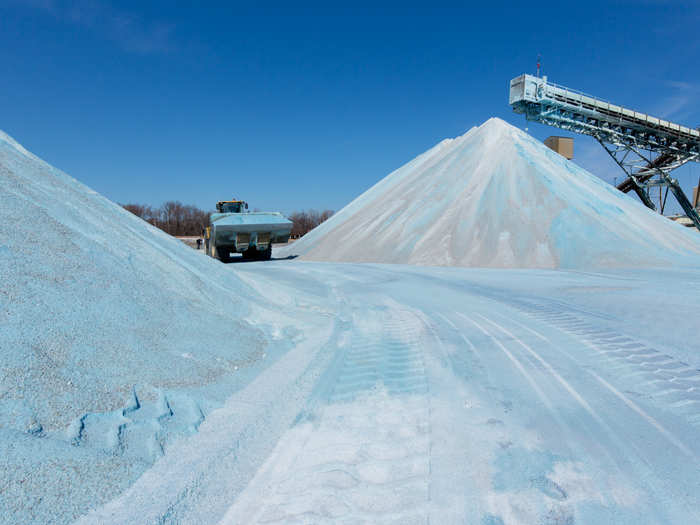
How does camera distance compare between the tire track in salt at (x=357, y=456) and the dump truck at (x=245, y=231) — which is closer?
the tire track in salt at (x=357, y=456)

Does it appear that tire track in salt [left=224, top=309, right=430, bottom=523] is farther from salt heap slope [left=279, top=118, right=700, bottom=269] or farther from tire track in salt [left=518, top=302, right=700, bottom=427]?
salt heap slope [left=279, top=118, right=700, bottom=269]

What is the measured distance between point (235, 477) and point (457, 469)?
115cm

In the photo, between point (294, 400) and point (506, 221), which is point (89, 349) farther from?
point (506, 221)

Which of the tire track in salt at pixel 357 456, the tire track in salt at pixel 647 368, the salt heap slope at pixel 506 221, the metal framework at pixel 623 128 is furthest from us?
the metal framework at pixel 623 128

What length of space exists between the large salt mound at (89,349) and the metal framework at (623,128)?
66.6 feet

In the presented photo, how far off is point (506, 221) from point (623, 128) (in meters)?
15.7

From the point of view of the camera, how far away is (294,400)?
2828 mm

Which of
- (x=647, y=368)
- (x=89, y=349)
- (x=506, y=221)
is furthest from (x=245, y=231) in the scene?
(x=647, y=368)

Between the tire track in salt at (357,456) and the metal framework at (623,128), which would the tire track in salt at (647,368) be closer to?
the tire track in salt at (357,456)

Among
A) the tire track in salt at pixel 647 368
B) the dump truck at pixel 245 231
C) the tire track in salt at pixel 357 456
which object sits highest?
the dump truck at pixel 245 231

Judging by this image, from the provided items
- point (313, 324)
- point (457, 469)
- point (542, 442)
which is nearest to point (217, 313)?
point (313, 324)

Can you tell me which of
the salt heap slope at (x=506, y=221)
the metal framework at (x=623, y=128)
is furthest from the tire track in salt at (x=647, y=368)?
the metal framework at (x=623, y=128)

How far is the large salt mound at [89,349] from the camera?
5.82 feet

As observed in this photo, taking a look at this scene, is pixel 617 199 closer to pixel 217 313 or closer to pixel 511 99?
pixel 511 99
